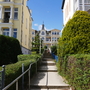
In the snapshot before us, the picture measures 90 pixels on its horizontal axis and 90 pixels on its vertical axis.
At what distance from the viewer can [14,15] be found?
53.6 ft

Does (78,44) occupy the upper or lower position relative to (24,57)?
upper

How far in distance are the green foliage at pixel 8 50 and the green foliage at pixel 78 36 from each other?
6.82 meters

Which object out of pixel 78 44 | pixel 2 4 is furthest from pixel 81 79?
pixel 2 4

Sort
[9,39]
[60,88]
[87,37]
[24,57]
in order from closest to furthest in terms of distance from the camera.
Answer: [60,88]
[87,37]
[24,57]
[9,39]

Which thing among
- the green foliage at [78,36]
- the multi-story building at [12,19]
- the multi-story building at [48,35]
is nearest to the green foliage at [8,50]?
the multi-story building at [12,19]

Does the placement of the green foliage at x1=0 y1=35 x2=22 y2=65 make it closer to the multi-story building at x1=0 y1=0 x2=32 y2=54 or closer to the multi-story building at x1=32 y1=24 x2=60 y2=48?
the multi-story building at x1=0 y1=0 x2=32 y2=54

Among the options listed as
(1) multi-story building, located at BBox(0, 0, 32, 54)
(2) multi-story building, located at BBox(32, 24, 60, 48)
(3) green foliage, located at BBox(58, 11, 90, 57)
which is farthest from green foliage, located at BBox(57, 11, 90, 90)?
(2) multi-story building, located at BBox(32, 24, 60, 48)

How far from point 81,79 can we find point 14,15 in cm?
1482

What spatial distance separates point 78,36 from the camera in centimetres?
609

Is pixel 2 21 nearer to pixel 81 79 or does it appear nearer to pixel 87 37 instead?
pixel 87 37

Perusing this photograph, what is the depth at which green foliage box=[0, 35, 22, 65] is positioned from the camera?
10914mm

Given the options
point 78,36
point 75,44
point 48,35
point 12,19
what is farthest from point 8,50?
point 48,35

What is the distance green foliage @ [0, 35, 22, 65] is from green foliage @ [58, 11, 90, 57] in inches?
268

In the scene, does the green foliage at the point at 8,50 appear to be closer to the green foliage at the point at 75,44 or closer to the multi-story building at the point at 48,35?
the green foliage at the point at 75,44
